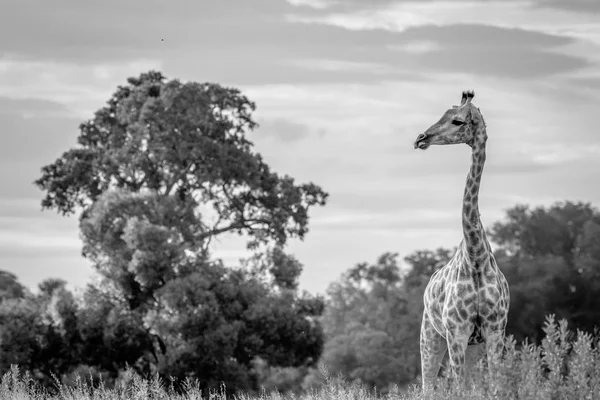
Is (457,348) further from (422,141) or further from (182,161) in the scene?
(182,161)

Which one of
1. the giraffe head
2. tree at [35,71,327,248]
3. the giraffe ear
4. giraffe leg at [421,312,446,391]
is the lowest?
giraffe leg at [421,312,446,391]

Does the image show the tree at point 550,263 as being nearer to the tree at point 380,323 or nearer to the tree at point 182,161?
the tree at point 380,323

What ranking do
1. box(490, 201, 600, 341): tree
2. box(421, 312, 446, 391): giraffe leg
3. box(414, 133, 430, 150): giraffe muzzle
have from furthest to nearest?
box(490, 201, 600, 341): tree
box(421, 312, 446, 391): giraffe leg
box(414, 133, 430, 150): giraffe muzzle

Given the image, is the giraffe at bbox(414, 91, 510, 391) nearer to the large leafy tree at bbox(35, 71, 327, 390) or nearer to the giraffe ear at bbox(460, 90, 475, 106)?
the giraffe ear at bbox(460, 90, 475, 106)

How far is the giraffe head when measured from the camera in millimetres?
13195

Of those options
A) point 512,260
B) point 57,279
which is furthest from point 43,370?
point 512,260

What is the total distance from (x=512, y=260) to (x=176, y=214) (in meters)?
34.3

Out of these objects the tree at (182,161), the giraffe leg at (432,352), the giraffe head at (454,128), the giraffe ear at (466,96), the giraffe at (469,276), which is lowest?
the giraffe leg at (432,352)

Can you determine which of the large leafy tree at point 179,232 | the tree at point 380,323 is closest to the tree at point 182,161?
the large leafy tree at point 179,232

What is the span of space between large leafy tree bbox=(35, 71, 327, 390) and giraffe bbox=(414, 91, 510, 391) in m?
20.9

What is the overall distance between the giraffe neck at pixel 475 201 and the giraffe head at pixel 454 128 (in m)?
0.09

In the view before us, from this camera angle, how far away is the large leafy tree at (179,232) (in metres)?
34.2

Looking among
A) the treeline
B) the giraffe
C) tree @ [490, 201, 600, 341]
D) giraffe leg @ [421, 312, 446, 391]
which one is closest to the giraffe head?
the giraffe

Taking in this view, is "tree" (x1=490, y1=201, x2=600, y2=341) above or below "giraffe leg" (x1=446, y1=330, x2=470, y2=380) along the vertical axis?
above
